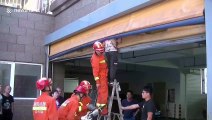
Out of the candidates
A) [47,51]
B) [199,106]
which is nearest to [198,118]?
[199,106]

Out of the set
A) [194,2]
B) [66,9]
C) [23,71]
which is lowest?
[23,71]

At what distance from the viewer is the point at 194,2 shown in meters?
4.96

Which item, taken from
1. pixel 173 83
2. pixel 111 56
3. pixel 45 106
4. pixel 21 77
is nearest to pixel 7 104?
pixel 21 77

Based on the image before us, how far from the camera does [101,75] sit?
633cm

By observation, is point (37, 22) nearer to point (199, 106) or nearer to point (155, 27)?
point (155, 27)

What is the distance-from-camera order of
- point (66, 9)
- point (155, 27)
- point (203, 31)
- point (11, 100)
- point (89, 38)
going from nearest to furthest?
point (203, 31)
point (155, 27)
point (89, 38)
point (11, 100)
point (66, 9)

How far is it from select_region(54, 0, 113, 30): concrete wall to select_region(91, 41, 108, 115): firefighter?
174 centimetres

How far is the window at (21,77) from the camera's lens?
397 inches

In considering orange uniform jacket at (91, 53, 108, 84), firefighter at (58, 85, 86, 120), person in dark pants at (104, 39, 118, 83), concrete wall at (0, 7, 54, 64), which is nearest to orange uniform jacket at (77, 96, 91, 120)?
firefighter at (58, 85, 86, 120)

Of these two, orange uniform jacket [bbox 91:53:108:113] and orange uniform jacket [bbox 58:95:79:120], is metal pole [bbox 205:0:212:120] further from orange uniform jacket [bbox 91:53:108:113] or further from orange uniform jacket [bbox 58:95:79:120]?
orange uniform jacket [bbox 58:95:79:120]

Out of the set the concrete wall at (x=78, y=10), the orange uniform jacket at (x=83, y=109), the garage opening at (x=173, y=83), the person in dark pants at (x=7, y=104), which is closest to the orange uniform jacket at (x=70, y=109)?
the orange uniform jacket at (x=83, y=109)

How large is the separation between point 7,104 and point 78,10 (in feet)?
11.6

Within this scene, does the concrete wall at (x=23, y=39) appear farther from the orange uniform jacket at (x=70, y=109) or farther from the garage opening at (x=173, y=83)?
the orange uniform jacket at (x=70, y=109)

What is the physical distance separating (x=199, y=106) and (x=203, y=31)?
11.5m
